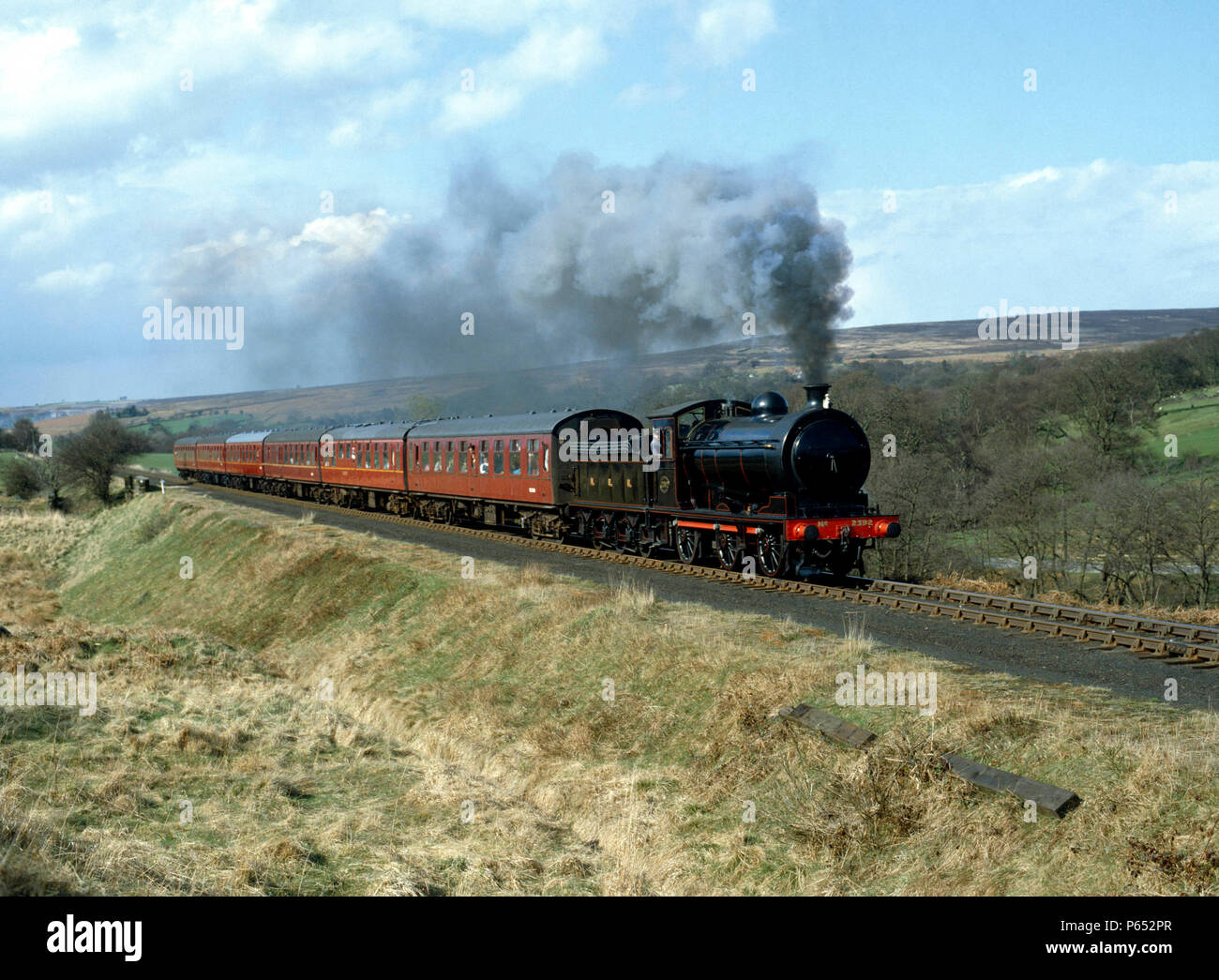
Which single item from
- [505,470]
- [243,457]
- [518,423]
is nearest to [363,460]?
[505,470]

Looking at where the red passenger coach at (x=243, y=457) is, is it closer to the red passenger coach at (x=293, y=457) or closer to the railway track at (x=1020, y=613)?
the red passenger coach at (x=293, y=457)

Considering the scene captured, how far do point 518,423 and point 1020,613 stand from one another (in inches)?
702

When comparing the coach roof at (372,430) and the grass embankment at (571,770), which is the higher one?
the coach roof at (372,430)

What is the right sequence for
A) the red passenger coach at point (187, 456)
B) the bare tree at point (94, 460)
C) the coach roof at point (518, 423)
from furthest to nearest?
the red passenger coach at point (187, 456) < the bare tree at point (94, 460) < the coach roof at point (518, 423)

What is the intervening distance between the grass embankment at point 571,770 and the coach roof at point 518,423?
30.1ft

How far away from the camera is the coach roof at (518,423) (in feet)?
91.0

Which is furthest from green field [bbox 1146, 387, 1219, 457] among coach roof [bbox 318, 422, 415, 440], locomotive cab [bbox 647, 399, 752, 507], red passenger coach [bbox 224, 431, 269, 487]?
red passenger coach [bbox 224, 431, 269, 487]

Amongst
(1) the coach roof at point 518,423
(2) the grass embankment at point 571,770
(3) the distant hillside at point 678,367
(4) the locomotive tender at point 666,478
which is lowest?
(2) the grass embankment at point 571,770

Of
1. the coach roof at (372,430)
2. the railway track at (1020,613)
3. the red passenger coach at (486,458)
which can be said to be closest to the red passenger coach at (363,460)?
the coach roof at (372,430)

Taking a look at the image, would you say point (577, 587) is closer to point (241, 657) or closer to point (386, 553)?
point (241, 657)

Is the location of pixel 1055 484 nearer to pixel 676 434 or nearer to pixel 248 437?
pixel 676 434

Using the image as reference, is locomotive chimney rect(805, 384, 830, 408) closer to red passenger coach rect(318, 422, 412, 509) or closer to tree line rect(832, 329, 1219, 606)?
tree line rect(832, 329, 1219, 606)

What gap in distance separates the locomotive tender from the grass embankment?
362cm

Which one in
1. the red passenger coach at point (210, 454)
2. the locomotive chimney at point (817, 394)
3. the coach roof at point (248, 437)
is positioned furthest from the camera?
the red passenger coach at point (210, 454)
